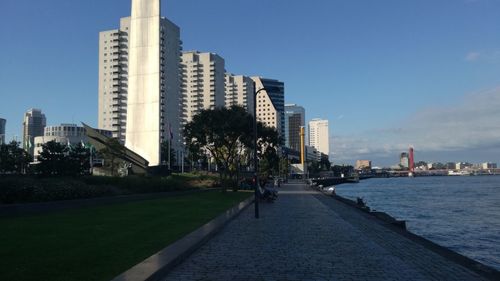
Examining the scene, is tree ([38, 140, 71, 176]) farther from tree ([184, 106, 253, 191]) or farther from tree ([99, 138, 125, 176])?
tree ([99, 138, 125, 176])

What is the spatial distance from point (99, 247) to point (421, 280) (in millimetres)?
6843

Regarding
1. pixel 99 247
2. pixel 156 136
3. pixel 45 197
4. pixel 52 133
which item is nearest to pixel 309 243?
pixel 99 247

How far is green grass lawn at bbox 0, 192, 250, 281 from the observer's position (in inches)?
309

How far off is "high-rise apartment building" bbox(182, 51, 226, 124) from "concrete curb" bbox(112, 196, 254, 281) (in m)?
169

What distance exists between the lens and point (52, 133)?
156750mm

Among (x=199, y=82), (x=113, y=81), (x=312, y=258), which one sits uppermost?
(x=199, y=82)

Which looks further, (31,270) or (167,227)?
(167,227)

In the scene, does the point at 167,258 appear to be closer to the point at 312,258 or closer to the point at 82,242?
the point at 82,242

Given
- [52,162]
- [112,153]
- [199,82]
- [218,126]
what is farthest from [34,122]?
[218,126]

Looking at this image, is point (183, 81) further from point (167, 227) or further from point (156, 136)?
point (167, 227)

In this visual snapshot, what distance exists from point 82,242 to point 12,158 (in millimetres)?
73512

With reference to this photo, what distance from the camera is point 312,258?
10227 mm

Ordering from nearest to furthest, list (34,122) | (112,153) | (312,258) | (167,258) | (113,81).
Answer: (167,258) < (312,258) < (112,153) < (113,81) < (34,122)

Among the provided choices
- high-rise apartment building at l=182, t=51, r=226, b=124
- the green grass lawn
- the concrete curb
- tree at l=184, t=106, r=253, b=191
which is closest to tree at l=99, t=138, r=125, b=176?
tree at l=184, t=106, r=253, b=191
